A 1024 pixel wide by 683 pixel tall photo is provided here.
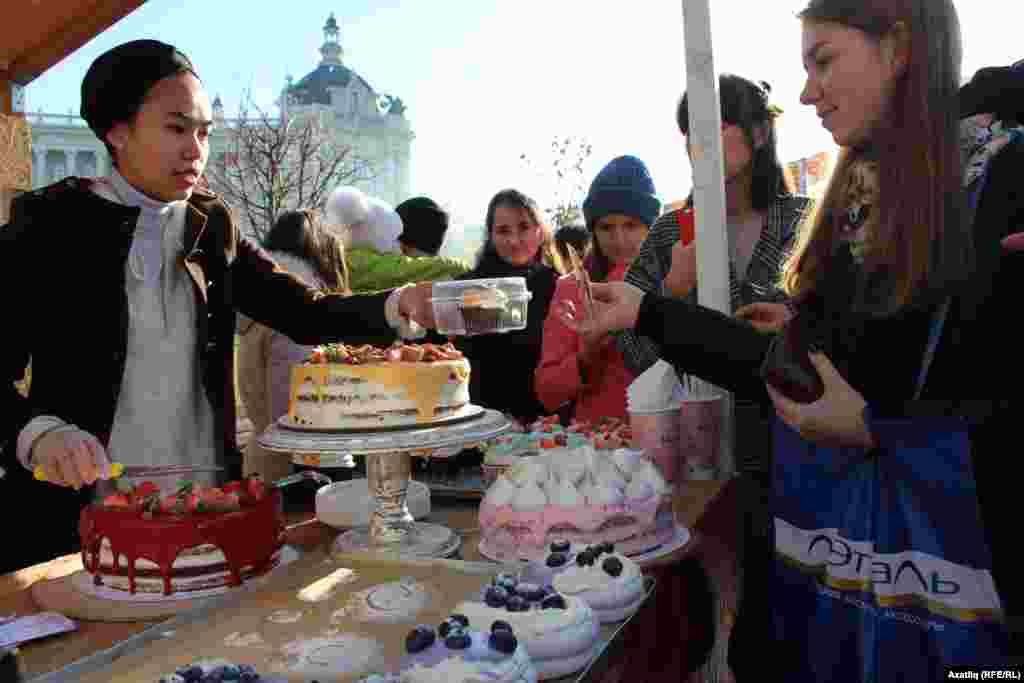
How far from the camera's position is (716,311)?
6.04 ft

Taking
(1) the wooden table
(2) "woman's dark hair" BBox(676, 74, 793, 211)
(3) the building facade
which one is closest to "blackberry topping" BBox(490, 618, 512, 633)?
(1) the wooden table

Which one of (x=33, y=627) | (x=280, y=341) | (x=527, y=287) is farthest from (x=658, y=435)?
(x=280, y=341)

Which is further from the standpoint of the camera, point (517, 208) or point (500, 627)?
point (517, 208)

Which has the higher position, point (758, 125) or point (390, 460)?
point (758, 125)

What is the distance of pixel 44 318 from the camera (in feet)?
7.06

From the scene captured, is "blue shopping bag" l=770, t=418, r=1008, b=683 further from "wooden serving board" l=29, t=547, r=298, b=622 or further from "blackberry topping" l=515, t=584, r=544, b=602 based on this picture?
"wooden serving board" l=29, t=547, r=298, b=622

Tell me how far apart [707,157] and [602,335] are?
0.74m

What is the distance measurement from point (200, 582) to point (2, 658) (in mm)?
595

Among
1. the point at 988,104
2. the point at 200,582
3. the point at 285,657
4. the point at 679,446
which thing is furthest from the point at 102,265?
the point at 988,104

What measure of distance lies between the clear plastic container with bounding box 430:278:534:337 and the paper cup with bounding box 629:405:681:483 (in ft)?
1.77

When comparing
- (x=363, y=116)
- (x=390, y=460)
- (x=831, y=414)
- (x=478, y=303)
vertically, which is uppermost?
(x=363, y=116)

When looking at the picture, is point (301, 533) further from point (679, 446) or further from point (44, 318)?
point (679, 446)

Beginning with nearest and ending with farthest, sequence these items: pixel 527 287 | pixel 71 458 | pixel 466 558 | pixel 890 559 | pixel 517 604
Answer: pixel 517 604 < pixel 890 559 < pixel 71 458 < pixel 466 558 < pixel 527 287

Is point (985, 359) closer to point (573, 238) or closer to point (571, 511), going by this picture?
point (571, 511)
